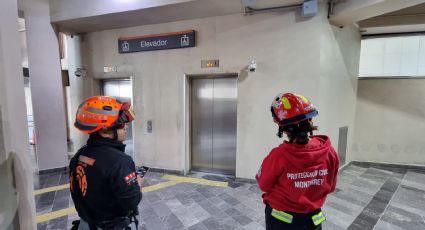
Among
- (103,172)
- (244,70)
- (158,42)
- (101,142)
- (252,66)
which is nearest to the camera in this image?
(103,172)

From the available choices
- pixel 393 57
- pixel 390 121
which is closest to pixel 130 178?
pixel 390 121

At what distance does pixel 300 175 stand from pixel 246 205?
100.0 inches

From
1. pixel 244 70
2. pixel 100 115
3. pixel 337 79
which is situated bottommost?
pixel 100 115

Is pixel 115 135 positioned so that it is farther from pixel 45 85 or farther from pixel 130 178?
pixel 45 85

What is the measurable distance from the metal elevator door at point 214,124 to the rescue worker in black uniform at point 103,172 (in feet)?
11.6

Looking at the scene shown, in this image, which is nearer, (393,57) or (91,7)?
(91,7)

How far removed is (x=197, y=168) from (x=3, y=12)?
4.67 m

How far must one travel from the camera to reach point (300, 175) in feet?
5.42

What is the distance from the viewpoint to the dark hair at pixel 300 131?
1.69 m

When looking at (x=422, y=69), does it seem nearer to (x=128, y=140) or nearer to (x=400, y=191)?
(x=400, y=191)

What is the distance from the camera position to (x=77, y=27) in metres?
5.54

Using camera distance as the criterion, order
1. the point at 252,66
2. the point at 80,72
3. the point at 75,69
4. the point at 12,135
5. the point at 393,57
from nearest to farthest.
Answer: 1. the point at 12,135
2. the point at 252,66
3. the point at 393,57
4. the point at 80,72
5. the point at 75,69

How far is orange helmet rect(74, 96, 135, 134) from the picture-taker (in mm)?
1685

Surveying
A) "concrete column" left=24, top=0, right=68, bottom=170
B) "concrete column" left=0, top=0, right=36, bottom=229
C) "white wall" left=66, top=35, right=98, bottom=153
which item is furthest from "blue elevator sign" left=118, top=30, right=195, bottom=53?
"concrete column" left=0, top=0, right=36, bottom=229
